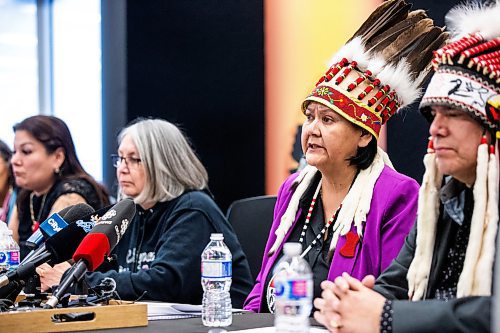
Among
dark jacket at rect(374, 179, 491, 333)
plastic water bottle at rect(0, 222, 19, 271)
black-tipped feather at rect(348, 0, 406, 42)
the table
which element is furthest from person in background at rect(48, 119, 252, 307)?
dark jacket at rect(374, 179, 491, 333)

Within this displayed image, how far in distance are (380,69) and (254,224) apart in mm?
954

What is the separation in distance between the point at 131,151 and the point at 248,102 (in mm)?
1735

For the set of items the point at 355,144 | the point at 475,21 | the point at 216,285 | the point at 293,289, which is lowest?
the point at 216,285

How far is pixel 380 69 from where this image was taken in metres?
2.60

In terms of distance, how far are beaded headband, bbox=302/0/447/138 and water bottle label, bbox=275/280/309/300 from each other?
3.03 feet

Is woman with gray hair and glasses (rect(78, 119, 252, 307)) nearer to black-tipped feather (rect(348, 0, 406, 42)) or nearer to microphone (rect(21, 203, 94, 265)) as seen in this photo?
microphone (rect(21, 203, 94, 265))

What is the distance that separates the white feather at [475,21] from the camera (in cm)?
186

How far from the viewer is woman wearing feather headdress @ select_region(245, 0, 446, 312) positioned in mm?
2502

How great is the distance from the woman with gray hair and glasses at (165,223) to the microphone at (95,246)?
0.87 m

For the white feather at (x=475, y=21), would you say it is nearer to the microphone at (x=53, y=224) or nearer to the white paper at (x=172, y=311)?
the white paper at (x=172, y=311)

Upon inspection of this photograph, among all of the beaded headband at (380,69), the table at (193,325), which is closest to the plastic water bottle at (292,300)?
the table at (193,325)

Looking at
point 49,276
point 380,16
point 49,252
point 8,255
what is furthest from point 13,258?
point 380,16

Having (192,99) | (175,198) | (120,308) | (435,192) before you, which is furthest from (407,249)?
(192,99)

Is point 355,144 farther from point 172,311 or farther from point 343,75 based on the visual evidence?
point 172,311
